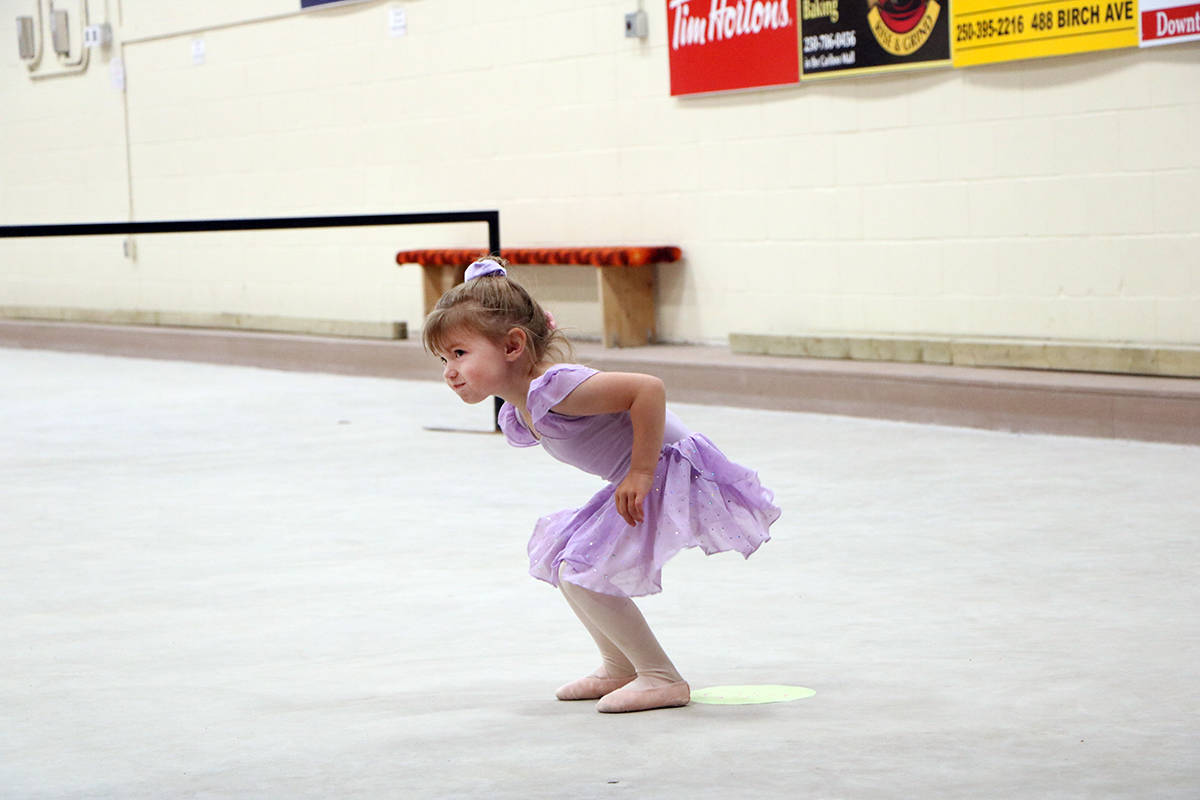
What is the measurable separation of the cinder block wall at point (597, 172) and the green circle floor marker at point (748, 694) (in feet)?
12.8

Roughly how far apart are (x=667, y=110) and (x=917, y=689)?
5738 millimetres

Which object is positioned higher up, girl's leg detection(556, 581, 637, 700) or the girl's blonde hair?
the girl's blonde hair

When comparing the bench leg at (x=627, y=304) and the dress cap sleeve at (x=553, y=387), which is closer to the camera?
the dress cap sleeve at (x=553, y=387)

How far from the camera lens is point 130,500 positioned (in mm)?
4773

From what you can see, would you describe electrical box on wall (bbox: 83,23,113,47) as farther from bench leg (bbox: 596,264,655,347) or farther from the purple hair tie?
the purple hair tie

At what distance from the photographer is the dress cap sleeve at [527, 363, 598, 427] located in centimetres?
236

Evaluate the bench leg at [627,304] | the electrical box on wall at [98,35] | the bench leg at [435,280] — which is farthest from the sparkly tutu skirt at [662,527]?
the electrical box on wall at [98,35]

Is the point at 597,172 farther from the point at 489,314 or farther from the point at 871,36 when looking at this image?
the point at 489,314

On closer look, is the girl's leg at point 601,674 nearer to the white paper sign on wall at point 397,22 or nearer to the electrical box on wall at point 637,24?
the electrical box on wall at point 637,24

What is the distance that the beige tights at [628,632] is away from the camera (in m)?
2.38

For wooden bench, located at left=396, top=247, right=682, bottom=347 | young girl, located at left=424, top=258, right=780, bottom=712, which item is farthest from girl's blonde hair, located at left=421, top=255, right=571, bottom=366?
wooden bench, located at left=396, top=247, right=682, bottom=347

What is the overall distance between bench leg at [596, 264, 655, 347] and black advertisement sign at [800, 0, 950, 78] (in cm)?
133

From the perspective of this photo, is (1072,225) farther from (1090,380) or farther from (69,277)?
(69,277)

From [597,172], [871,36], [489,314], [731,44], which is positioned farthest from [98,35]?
[489,314]
